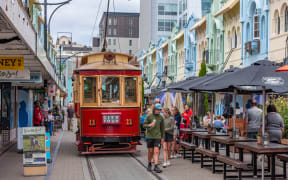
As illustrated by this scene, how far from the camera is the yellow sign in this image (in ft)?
43.5

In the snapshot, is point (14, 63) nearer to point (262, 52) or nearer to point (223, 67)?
point (262, 52)

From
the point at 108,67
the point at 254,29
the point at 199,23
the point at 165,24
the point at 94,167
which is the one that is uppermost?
the point at 165,24

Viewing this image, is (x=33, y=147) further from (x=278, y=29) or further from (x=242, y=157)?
(x=278, y=29)

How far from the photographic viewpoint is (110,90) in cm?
1661

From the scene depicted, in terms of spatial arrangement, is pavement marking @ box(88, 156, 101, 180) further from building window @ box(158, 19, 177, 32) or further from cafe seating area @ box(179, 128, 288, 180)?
building window @ box(158, 19, 177, 32)

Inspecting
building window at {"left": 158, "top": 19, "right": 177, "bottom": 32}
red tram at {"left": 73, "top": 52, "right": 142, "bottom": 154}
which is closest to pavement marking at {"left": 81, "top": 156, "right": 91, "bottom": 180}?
red tram at {"left": 73, "top": 52, "right": 142, "bottom": 154}

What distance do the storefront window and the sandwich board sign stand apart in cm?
495

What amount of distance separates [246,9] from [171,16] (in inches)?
2472

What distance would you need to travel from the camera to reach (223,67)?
30.8 meters

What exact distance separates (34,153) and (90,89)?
4850 mm

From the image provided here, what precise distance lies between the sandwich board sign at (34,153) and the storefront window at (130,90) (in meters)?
4.95

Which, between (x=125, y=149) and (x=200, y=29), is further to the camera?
(x=200, y=29)

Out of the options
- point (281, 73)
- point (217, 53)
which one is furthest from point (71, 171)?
point (217, 53)

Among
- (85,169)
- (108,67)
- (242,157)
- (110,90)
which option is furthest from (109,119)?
(242,157)
